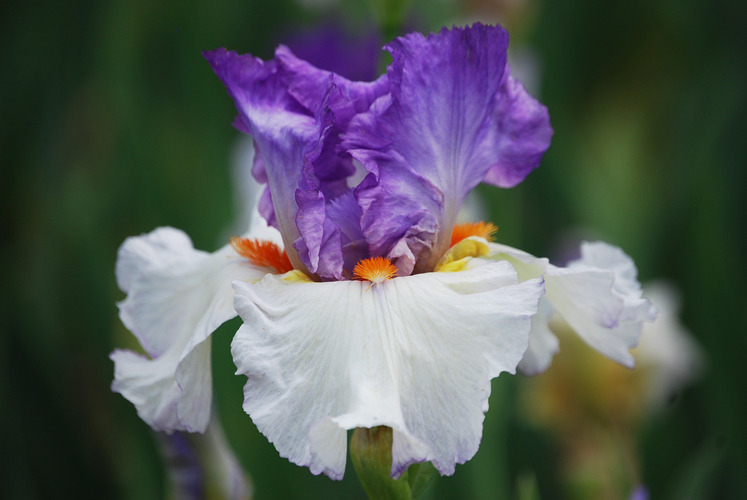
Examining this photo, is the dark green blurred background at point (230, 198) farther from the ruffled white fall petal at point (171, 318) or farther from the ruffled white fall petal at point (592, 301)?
the ruffled white fall petal at point (171, 318)

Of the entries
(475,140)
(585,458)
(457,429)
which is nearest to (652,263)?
(585,458)

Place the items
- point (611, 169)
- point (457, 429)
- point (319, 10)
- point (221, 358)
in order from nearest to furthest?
point (457, 429) → point (221, 358) → point (611, 169) → point (319, 10)

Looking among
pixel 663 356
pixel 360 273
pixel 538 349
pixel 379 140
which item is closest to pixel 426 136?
pixel 379 140

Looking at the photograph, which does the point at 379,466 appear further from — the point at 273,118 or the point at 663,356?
the point at 663,356

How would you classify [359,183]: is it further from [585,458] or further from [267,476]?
[585,458]

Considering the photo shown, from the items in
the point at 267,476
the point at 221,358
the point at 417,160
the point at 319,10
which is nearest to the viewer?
the point at 417,160

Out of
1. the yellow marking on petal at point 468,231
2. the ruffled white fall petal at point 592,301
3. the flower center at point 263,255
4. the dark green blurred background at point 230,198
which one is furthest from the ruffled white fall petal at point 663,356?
the flower center at point 263,255

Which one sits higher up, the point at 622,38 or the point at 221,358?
the point at 622,38
